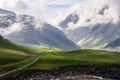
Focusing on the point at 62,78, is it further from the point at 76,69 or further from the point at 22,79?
the point at 76,69

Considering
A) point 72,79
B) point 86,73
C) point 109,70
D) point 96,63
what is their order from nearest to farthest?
point 72,79 → point 86,73 → point 109,70 → point 96,63

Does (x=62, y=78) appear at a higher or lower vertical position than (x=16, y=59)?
lower

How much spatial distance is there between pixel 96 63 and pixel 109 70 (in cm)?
1197

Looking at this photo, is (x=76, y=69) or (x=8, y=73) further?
(x=76, y=69)

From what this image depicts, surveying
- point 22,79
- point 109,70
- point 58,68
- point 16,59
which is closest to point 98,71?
point 109,70

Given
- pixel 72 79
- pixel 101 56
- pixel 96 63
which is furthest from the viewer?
pixel 101 56

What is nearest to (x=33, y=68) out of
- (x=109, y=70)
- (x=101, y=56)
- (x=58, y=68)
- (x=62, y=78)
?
(x=58, y=68)

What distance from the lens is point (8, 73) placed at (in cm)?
10612

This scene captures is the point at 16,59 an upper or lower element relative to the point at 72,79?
upper

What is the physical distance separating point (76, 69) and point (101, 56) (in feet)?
A: 154

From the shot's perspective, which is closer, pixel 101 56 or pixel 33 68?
pixel 33 68

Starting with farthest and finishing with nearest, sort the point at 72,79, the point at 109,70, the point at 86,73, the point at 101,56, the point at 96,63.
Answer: the point at 101,56 → the point at 96,63 → the point at 109,70 → the point at 86,73 → the point at 72,79

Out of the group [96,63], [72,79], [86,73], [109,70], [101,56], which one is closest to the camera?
[72,79]

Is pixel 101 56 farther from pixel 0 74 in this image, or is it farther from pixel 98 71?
pixel 0 74
